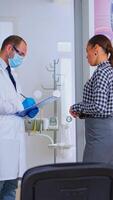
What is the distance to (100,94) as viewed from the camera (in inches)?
81.2

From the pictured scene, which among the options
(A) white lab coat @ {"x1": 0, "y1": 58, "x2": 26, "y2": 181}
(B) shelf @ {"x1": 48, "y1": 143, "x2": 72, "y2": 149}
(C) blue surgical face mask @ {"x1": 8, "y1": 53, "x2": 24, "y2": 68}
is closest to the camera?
(A) white lab coat @ {"x1": 0, "y1": 58, "x2": 26, "y2": 181}

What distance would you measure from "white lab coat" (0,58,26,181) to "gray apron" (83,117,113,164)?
44 cm

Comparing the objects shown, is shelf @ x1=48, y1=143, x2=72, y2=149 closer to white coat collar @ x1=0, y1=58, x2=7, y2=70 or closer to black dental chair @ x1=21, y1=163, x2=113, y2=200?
white coat collar @ x1=0, y1=58, x2=7, y2=70

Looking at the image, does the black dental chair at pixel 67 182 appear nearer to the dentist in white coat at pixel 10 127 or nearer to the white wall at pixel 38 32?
the dentist in white coat at pixel 10 127

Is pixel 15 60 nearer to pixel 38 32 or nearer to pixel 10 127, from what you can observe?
pixel 10 127

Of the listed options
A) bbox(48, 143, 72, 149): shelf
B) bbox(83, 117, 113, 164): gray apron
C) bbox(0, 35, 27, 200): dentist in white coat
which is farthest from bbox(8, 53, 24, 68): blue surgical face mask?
A: bbox(48, 143, 72, 149): shelf

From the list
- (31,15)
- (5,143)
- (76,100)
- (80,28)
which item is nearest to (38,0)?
(31,15)

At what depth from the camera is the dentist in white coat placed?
2.19 m

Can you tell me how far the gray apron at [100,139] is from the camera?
6.98 ft

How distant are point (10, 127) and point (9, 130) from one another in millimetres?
20

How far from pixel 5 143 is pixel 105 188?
126cm

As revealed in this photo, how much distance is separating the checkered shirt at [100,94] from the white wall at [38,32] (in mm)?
1406

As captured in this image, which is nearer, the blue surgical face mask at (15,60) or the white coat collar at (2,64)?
the white coat collar at (2,64)

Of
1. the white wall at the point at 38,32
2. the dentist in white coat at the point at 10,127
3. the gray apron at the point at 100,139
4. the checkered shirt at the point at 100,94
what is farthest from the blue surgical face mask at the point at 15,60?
the white wall at the point at 38,32
